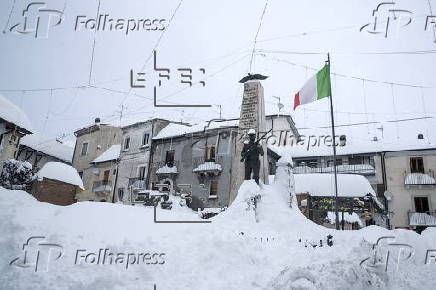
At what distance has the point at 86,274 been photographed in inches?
236

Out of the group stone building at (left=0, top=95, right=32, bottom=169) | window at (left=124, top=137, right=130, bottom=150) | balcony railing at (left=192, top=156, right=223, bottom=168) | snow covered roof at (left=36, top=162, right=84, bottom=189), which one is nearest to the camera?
snow covered roof at (left=36, top=162, right=84, bottom=189)

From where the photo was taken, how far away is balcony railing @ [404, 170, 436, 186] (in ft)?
97.2

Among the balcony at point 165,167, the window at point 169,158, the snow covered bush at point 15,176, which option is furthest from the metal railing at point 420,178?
the snow covered bush at point 15,176

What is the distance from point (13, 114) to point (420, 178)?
115 ft

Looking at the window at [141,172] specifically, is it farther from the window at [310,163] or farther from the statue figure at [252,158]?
the statue figure at [252,158]

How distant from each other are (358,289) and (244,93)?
42.4 ft

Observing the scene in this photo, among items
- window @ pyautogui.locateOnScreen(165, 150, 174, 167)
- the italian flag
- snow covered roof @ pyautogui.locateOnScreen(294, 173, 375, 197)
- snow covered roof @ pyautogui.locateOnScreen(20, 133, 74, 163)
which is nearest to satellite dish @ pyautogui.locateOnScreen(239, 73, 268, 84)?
the italian flag

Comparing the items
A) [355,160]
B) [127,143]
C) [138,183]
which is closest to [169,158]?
[138,183]

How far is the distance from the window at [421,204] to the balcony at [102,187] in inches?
1195

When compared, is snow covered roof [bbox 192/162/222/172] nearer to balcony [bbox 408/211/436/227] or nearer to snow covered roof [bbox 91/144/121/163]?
snow covered roof [bbox 91/144/121/163]

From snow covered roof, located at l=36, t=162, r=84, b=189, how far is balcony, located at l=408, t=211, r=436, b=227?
28.7 metres

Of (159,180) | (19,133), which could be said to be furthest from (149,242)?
(159,180)

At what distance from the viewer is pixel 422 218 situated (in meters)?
28.7

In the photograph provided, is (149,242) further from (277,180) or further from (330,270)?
(277,180)
